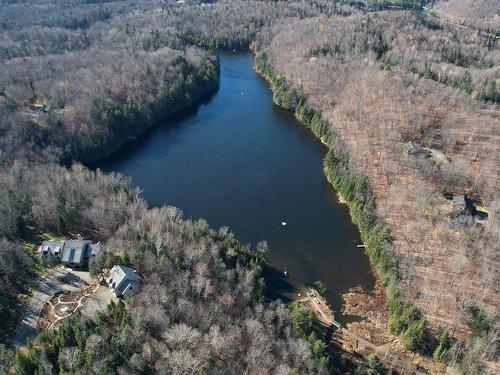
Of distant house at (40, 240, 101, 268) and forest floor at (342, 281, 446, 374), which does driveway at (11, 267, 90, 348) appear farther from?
forest floor at (342, 281, 446, 374)

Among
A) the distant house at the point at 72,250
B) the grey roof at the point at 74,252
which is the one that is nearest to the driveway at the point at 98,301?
the distant house at the point at 72,250

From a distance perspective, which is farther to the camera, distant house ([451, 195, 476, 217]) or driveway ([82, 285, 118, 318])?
distant house ([451, 195, 476, 217])

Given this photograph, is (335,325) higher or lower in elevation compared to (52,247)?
lower

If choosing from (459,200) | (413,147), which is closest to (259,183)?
(413,147)

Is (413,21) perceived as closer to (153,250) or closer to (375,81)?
(375,81)

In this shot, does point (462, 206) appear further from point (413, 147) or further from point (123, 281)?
point (123, 281)

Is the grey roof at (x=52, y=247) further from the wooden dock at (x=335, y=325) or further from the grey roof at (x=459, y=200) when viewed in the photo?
the grey roof at (x=459, y=200)

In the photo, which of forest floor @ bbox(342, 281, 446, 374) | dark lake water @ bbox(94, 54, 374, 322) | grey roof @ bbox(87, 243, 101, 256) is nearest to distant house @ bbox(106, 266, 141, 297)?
grey roof @ bbox(87, 243, 101, 256)
